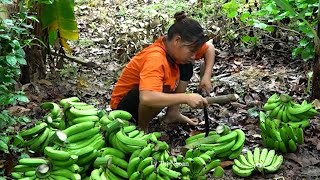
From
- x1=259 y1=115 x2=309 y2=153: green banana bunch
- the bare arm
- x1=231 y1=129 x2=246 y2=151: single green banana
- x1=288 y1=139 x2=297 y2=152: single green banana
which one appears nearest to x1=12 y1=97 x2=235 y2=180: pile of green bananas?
x1=231 y1=129 x2=246 y2=151: single green banana

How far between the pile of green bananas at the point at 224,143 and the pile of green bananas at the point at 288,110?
40cm

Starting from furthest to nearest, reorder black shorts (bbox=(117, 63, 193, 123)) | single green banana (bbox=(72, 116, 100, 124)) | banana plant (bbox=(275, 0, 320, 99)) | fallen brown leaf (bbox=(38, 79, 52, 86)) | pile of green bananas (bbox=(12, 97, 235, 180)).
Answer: fallen brown leaf (bbox=(38, 79, 52, 86)) → banana plant (bbox=(275, 0, 320, 99)) → black shorts (bbox=(117, 63, 193, 123)) → single green banana (bbox=(72, 116, 100, 124)) → pile of green bananas (bbox=(12, 97, 235, 180))

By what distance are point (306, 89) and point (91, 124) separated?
264cm

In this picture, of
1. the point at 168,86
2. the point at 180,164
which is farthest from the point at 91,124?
the point at 168,86

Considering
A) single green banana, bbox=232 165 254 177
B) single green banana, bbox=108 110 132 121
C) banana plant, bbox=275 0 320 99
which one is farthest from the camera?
banana plant, bbox=275 0 320 99

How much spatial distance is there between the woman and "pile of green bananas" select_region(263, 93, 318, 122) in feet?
1.90

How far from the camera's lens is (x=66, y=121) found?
3217 mm

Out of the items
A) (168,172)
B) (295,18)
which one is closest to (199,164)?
(168,172)

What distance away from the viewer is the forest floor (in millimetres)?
3777

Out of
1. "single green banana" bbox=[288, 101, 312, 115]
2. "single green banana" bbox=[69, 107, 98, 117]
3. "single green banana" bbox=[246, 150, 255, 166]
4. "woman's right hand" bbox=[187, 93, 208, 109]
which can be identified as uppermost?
"single green banana" bbox=[69, 107, 98, 117]

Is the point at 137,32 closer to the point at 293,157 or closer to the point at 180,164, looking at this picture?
the point at 293,157

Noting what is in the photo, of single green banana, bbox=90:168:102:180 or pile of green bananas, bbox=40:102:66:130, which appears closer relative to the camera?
single green banana, bbox=90:168:102:180

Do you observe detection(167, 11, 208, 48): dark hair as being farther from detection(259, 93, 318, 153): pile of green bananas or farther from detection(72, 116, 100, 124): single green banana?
detection(72, 116, 100, 124): single green banana

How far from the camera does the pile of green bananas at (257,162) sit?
3.40 meters
